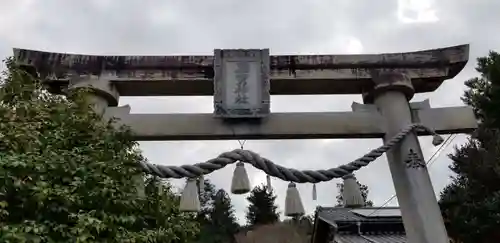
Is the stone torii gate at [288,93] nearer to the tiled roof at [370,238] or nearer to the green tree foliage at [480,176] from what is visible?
the tiled roof at [370,238]

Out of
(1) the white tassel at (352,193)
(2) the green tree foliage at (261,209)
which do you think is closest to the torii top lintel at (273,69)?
(1) the white tassel at (352,193)

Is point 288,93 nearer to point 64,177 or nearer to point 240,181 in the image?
point 240,181

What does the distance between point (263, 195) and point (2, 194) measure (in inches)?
1074

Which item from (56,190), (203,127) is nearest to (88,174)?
(56,190)

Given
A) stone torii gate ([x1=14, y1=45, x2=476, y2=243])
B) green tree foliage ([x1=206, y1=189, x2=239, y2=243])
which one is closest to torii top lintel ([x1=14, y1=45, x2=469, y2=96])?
stone torii gate ([x1=14, y1=45, x2=476, y2=243])

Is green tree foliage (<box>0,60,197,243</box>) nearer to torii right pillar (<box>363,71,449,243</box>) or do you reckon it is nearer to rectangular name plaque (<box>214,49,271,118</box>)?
rectangular name plaque (<box>214,49,271,118</box>)

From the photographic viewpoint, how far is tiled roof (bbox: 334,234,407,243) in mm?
9895

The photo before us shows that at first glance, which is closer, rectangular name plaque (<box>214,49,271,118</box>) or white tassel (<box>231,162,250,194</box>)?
white tassel (<box>231,162,250,194</box>)

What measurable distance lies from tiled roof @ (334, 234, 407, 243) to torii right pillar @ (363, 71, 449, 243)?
19.9ft

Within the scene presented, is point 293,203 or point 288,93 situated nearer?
point 293,203

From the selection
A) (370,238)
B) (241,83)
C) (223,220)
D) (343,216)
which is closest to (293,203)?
(241,83)

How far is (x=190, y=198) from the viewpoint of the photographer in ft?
13.4

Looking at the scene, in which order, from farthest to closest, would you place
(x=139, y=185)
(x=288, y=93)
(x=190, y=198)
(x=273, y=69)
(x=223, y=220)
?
(x=223, y=220), (x=288, y=93), (x=273, y=69), (x=190, y=198), (x=139, y=185)

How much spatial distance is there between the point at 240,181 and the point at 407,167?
1512 millimetres
